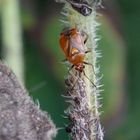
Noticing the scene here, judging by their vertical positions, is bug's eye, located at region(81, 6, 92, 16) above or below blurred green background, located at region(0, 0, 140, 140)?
above

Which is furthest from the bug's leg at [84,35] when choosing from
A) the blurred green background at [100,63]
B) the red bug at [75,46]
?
the blurred green background at [100,63]

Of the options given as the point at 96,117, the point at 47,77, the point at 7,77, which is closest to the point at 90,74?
the point at 96,117

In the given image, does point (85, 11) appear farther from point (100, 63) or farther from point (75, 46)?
point (100, 63)

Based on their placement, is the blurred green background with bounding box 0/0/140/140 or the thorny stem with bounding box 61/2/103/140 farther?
the blurred green background with bounding box 0/0/140/140

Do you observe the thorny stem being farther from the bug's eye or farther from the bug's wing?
the bug's wing

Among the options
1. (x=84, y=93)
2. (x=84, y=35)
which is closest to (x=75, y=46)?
(x=84, y=35)

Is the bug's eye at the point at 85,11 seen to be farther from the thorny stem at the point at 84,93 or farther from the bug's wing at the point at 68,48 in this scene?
the bug's wing at the point at 68,48

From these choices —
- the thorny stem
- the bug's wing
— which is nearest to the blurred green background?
the bug's wing
